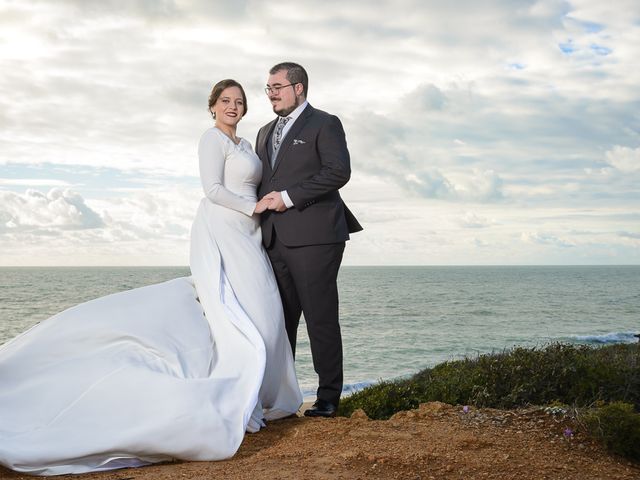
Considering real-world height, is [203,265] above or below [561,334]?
above

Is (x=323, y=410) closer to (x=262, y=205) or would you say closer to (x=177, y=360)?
(x=177, y=360)

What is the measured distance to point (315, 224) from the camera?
5.88 metres

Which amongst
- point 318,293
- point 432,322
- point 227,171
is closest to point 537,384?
point 318,293

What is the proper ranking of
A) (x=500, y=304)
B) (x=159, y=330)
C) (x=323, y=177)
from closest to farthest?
(x=159, y=330), (x=323, y=177), (x=500, y=304)

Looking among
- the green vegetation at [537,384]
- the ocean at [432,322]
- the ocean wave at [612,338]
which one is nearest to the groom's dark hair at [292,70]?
the green vegetation at [537,384]

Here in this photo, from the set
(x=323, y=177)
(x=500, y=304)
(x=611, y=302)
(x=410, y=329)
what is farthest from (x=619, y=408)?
(x=611, y=302)

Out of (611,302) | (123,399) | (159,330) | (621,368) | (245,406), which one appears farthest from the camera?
(611,302)

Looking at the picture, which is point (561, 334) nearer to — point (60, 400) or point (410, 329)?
point (410, 329)

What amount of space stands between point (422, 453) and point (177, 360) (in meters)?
1.96

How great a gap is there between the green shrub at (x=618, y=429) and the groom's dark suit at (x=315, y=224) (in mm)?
2197

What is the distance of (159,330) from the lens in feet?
17.5

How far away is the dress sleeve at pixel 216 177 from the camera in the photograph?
5758 millimetres

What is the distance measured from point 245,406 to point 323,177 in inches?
79.8

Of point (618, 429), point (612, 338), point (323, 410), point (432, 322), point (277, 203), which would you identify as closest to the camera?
point (618, 429)
